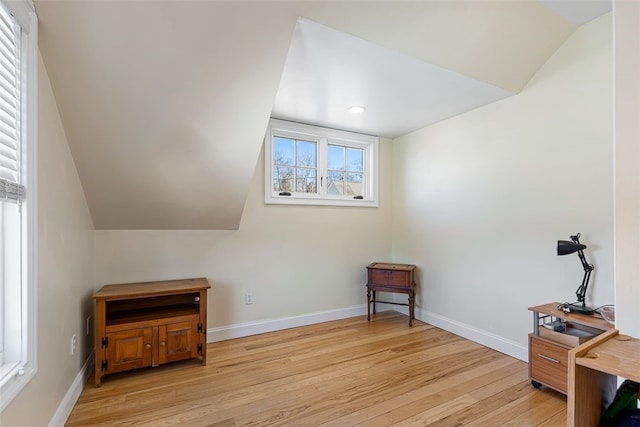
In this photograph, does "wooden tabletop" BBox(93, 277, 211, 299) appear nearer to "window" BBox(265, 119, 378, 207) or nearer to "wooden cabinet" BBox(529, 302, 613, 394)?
"window" BBox(265, 119, 378, 207)

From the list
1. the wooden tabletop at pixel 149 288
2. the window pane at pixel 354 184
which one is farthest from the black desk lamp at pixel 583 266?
the wooden tabletop at pixel 149 288

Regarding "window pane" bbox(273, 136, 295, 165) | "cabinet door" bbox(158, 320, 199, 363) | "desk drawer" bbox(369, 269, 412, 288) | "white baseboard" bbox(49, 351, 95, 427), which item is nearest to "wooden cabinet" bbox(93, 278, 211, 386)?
"cabinet door" bbox(158, 320, 199, 363)

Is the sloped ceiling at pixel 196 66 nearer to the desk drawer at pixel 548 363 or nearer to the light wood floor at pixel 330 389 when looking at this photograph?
the light wood floor at pixel 330 389

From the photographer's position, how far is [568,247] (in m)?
2.02

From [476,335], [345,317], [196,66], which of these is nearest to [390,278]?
[345,317]

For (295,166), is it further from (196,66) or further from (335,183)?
(196,66)

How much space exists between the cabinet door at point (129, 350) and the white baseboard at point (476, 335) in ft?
8.96

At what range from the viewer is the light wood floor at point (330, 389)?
1776 mm

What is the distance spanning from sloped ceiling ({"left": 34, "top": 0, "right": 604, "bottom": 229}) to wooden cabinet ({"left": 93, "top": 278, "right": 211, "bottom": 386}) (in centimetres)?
65

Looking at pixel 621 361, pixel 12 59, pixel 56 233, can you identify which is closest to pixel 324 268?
pixel 56 233

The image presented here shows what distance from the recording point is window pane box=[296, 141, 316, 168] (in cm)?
336

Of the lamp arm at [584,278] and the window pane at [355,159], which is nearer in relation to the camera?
the lamp arm at [584,278]

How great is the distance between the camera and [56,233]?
1665mm

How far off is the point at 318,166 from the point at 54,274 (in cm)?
247
